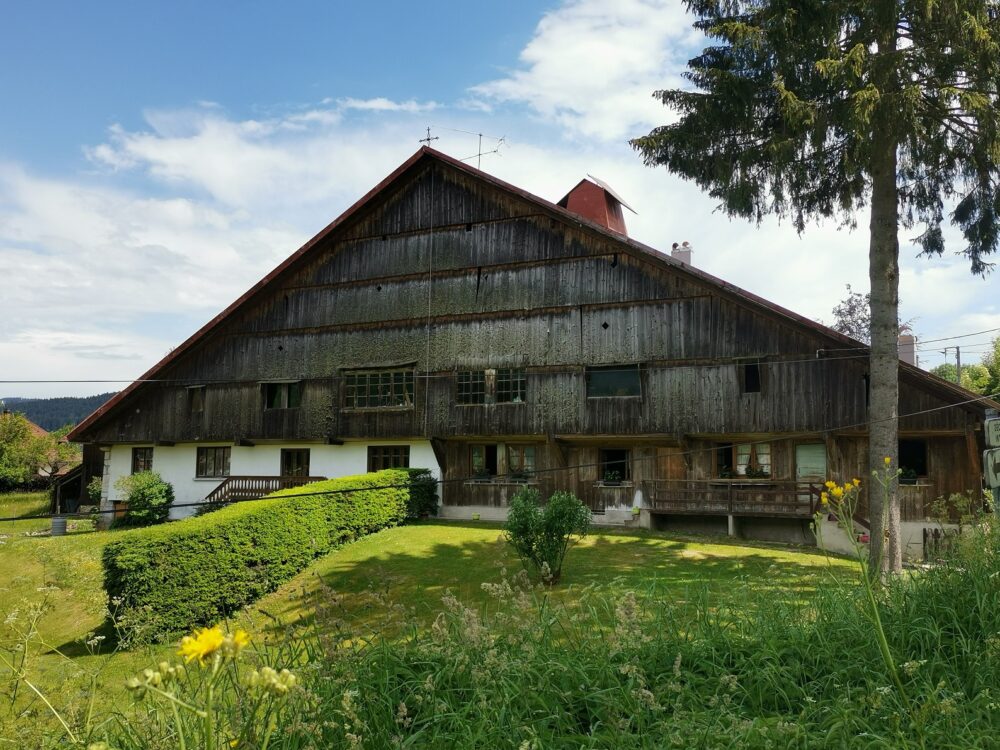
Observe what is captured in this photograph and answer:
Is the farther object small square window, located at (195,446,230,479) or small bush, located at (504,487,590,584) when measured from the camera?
small square window, located at (195,446,230,479)

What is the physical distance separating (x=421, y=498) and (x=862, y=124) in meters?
17.2

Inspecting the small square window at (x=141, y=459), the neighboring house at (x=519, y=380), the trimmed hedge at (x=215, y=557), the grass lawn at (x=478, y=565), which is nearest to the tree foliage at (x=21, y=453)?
the small square window at (x=141, y=459)

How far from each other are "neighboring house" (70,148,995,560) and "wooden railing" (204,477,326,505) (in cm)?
31

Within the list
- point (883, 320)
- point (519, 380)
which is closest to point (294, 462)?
point (519, 380)

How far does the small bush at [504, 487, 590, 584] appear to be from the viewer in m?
12.9

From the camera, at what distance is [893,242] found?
1332cm

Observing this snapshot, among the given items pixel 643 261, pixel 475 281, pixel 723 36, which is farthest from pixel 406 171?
pixel 723 36

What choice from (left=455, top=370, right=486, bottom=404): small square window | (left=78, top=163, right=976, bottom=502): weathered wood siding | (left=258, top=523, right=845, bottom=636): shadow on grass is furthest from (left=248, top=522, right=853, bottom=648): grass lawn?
(left=455, top=370, right=486, bottom=404): small square window

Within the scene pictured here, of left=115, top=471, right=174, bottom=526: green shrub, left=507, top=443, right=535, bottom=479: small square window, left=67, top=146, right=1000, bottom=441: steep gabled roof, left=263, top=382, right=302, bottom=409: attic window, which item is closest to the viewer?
left=67, top=146, right=1000, bottom=441: steep gabled roof

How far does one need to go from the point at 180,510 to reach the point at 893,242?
28.2 metres

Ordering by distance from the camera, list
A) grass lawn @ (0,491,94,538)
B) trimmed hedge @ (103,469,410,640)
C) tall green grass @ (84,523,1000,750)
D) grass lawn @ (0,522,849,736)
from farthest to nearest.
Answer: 1. grass lawn @ (0,491,94,538)
2. trimmed hedge @ (103,469,410,640)
3. grass lawn @ (0,522,849,736)
4. tall green grass @ (84,523,1000,750)

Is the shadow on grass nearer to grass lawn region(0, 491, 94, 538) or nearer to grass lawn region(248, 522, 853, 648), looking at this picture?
grass lawn region(248, 522, 853, 648)

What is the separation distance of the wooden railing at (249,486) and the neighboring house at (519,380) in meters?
0.31

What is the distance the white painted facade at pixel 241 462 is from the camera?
25.4 m
